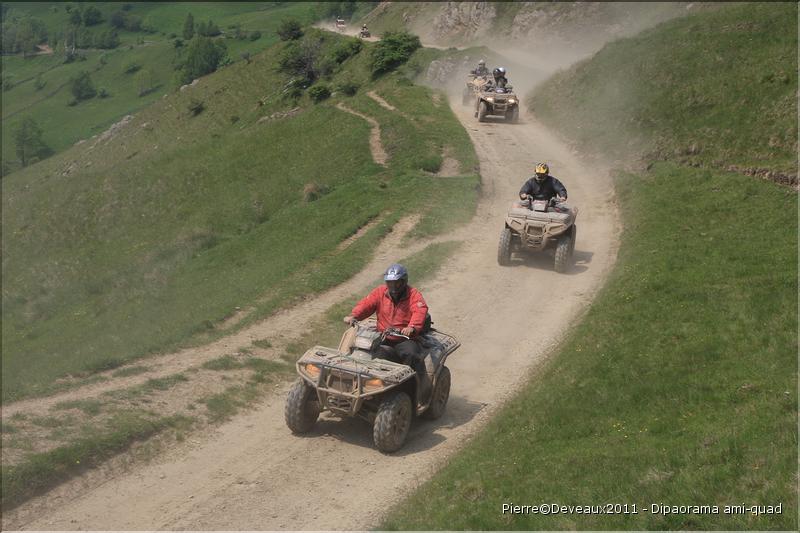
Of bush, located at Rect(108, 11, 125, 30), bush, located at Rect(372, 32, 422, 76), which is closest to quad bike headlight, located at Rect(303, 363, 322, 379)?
bush, located at Rect(372, 32, 422, 76)

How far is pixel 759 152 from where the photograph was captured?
1117 inches

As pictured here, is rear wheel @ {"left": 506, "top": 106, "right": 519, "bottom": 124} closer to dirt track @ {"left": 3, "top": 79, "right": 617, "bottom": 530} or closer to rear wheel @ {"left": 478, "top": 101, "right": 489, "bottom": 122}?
rear wheel @ {"left": 478, "top": 101, "right": 489, "bottom": 122}

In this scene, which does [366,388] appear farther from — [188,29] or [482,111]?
[188,29]

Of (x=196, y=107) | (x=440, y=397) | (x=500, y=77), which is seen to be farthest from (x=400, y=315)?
(x=196, y=107)

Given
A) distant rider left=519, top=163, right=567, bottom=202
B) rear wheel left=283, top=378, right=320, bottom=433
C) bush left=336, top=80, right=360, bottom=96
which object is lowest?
rear wheel left=283, top=378, right=320, bottom=433

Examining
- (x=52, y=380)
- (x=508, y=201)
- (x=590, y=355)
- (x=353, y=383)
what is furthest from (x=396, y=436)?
(x=508, y=201)

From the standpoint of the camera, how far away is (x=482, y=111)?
4288 centimetres

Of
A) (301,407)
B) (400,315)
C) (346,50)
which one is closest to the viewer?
(301,407)

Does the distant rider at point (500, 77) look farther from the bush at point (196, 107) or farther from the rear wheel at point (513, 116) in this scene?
the bush at point (196, 107)

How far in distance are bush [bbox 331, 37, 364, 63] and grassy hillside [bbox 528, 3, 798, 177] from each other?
30.8m

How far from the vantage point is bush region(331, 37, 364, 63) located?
7288cm

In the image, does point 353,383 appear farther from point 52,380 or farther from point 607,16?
point 607,16

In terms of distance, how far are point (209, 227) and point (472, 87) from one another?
18.2 m

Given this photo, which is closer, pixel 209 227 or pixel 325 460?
pixel 325 460
